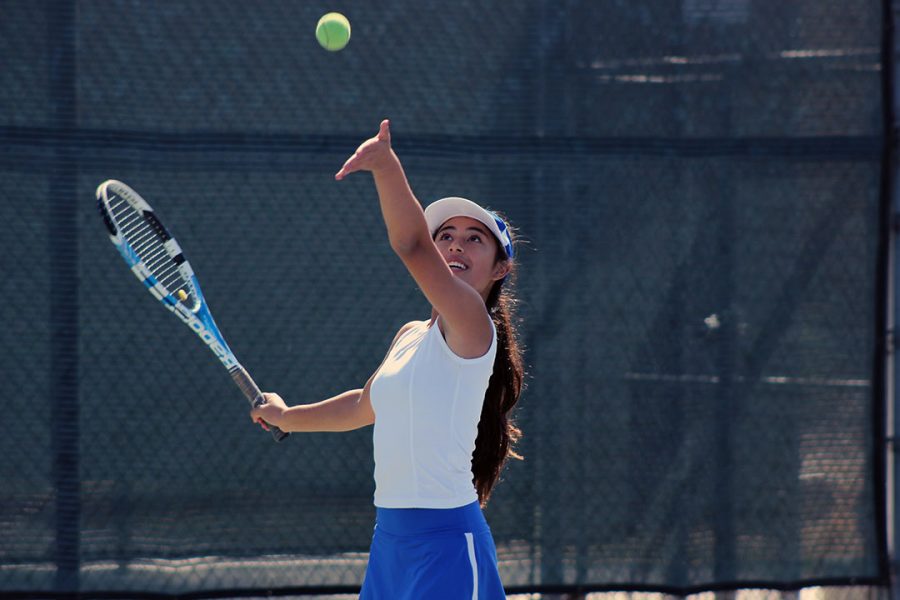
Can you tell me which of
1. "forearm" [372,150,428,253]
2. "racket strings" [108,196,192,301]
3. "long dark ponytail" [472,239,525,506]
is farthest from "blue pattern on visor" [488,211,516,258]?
"racket strings" [108,196,192,301]

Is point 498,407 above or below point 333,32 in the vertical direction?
below

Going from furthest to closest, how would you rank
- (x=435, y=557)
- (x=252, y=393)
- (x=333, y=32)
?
1. (x=333, y=32)
2. (x=252, y=393)
3. (x=435, y=557)

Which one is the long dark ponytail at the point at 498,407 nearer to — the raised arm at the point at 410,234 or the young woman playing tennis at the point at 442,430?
the young woman playing tennis at the point at 442,430

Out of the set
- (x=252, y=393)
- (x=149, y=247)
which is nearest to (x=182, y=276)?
(x=149, y=247)

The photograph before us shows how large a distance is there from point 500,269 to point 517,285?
4.84 ft

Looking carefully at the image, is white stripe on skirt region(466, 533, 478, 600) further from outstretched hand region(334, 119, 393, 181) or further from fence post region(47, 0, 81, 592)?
fence post region(47, 0, 81, 592)

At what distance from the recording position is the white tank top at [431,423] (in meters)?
2.37

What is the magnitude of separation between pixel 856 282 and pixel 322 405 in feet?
7.46

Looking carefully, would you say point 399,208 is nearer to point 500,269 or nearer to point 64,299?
point 500,269

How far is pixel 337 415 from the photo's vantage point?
2.87 meters

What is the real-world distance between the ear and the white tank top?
20cm

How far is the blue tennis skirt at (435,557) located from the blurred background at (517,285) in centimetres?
161

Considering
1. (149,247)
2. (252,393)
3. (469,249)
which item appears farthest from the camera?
(149,247)

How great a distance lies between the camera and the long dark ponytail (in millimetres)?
2771
